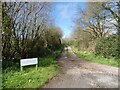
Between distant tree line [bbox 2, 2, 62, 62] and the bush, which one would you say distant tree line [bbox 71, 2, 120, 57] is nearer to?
the bush

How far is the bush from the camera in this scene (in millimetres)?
16219

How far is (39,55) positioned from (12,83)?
45.6ft

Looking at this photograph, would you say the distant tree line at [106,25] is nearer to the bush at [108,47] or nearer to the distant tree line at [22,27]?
the bush at [108,47]

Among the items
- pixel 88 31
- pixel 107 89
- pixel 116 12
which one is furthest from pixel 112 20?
pixel 107 89

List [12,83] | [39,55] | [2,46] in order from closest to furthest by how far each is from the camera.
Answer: [12,83] < [2,46] < [39,55]

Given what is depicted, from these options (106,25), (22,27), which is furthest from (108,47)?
(22,27)

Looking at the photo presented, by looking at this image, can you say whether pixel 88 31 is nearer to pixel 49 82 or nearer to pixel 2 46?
pixel 2 46

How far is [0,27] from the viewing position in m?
11.5

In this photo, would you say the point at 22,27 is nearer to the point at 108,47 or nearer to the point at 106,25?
the point at 108,47

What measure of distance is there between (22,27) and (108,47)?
29.1 feet

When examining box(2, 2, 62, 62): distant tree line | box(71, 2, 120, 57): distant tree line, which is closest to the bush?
box(71, 2, 120, 57): distant tree line

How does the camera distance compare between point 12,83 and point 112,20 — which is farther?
point 112,20

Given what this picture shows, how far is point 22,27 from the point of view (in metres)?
16.0

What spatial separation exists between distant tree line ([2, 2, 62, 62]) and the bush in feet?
22.0
